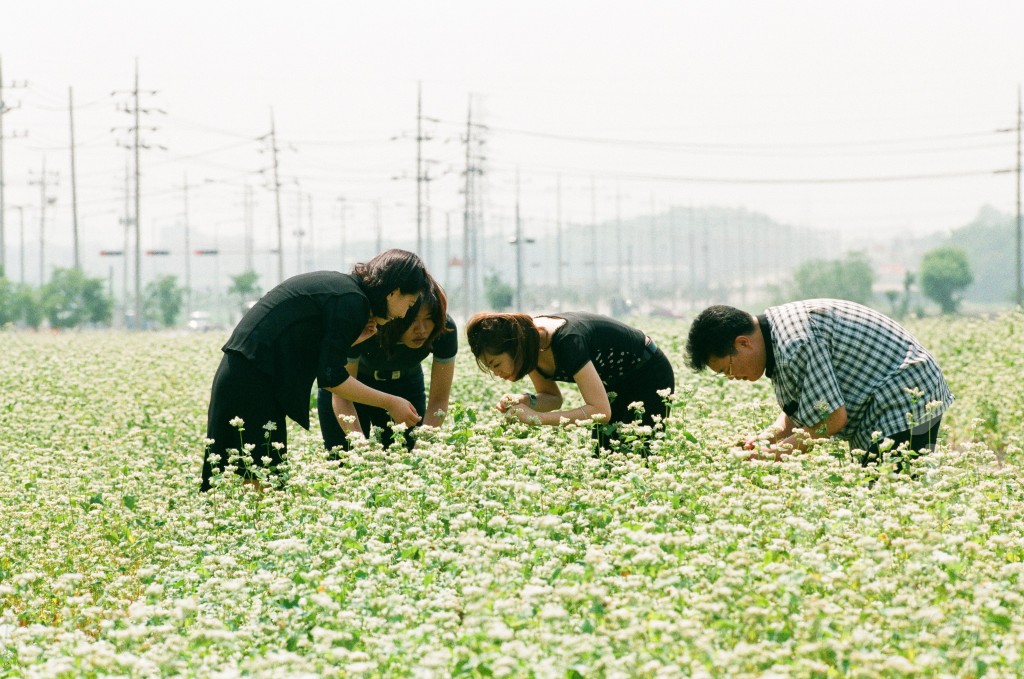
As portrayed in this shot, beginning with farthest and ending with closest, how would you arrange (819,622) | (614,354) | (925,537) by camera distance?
(614,354) → (925,537) → (819,622)

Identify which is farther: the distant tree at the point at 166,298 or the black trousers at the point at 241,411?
the distant tree at the point at 166,298

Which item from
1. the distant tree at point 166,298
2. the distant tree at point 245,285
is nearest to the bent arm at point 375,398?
the distant tree at point 166,298

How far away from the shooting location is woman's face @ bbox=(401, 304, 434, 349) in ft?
19.5

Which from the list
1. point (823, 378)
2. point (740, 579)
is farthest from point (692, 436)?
point (740, 579)

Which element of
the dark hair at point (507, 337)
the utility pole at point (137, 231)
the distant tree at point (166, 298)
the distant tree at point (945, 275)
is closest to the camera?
the dark hair at point (507, 337)

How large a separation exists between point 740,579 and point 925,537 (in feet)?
2.16

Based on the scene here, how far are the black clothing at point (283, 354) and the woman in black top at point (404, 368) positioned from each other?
26 centimetres

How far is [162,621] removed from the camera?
13.5 feet

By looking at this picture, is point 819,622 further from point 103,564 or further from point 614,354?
point 103,564

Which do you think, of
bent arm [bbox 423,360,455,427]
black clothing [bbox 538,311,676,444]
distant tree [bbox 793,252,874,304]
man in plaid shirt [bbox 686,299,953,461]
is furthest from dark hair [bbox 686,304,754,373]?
distant tree [bbox 793,252,874,304]

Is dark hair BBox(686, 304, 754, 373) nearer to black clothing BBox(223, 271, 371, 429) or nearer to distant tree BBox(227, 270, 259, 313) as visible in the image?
black clothing BBox(223, 271, 371, 429)

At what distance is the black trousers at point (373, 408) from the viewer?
263 inches

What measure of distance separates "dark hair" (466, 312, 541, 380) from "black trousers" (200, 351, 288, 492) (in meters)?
1.18

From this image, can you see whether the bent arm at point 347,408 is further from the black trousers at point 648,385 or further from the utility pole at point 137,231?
the utility pole at point 137,231
